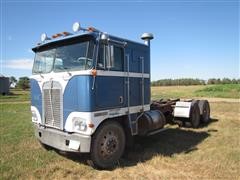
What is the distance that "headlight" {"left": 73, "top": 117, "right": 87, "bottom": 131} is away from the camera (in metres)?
5.17

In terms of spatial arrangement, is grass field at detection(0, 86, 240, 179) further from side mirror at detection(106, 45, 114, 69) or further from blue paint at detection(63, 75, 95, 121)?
side mirror at detection(106, 45, 114, 69)

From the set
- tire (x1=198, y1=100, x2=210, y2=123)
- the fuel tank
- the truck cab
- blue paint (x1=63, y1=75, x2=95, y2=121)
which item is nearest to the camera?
blue paint (x1=63, y1=75, x2=95, y2=121)

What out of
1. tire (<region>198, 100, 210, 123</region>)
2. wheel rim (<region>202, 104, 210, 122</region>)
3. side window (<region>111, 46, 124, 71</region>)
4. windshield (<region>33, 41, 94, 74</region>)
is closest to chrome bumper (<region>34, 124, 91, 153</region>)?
windshield (<region>33, 41, 94, 74</region>)

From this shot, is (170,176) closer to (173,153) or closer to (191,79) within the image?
(173,153)

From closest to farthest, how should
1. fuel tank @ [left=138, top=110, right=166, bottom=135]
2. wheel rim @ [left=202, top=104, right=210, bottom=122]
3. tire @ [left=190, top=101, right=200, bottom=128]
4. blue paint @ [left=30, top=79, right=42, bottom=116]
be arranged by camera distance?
blue paint @ [left=30, top=79, right=42, bottom=116] < fuel tank @ [left=138, top=110, right=166, bottom=135] < tire @ [left=190, top=101, right=200, bottom=128] < wheel rim @ [left=202, top=104, right=210, bottom=122]

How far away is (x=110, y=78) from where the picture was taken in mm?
5676

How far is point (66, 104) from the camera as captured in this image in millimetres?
5512

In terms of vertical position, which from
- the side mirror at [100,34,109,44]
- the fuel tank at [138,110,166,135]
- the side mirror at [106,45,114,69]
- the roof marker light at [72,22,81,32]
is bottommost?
the fuel tank at [138,110,166,135]

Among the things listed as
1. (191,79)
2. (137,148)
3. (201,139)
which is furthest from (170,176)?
(191,79)

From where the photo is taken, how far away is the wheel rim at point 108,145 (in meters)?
5.52

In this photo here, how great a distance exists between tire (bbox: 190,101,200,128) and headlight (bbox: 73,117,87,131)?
19.8 ft

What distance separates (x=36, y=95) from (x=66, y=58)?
150 cm

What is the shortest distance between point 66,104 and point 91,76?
3.14ft

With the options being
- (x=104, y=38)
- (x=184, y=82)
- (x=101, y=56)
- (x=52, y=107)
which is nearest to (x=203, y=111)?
(x=101, y=56)
